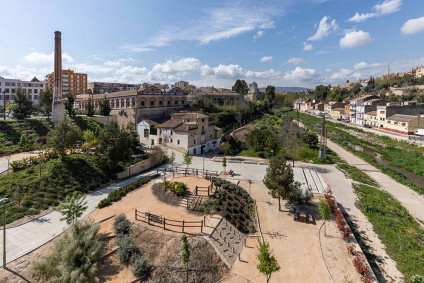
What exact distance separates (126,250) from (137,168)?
1594 centimetres

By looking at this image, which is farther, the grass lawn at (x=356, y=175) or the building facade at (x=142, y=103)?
the building facade at (x=142, y=103)

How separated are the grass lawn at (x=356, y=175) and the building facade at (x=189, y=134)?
21.0 metres

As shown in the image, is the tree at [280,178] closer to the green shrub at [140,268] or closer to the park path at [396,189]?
the green shrub at [140,268]

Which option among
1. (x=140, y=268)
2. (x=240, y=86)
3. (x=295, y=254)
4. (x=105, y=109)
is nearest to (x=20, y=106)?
(x=105, y=109)

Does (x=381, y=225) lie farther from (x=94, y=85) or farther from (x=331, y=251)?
(x=94, y=85)

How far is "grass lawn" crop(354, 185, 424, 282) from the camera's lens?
14.5 meters

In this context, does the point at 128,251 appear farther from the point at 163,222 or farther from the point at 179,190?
the point at 179,190

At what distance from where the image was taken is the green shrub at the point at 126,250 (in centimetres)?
1295

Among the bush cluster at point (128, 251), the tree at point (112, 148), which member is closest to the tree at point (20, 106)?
the tree at point (112, 148)

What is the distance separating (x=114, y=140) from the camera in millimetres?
25922

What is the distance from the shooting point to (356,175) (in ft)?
99.3

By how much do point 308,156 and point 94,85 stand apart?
85.8 m

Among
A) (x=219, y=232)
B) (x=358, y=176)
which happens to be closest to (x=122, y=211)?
(x=219, y=232)

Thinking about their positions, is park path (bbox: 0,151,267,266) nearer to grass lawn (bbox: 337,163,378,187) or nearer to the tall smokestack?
the tall smokestack
